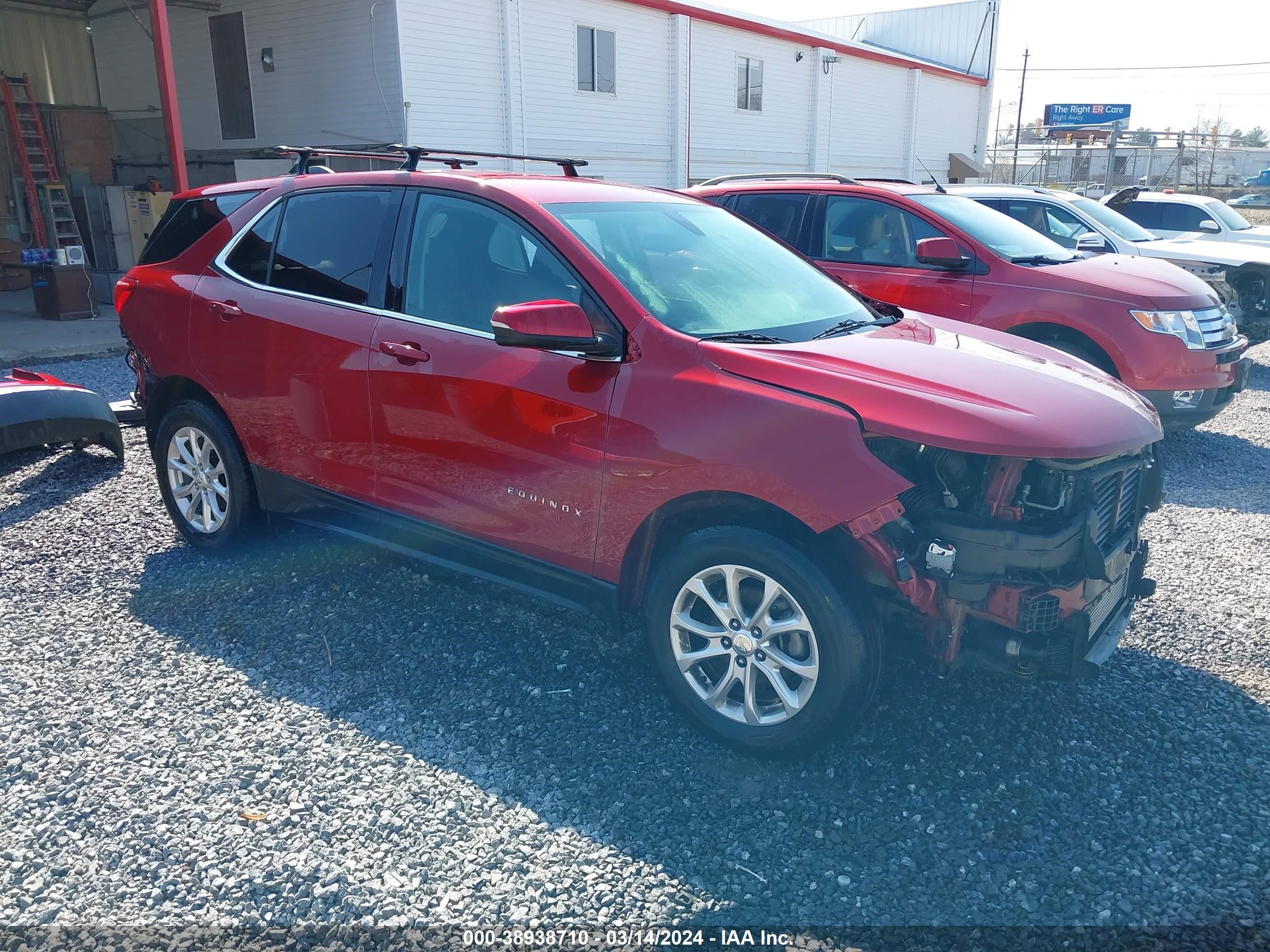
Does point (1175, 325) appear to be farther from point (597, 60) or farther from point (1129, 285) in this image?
point (597, 60)

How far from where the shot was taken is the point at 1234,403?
9344mm

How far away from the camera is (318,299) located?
4277 millimetres

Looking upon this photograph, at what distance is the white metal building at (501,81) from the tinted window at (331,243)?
12.3 metres

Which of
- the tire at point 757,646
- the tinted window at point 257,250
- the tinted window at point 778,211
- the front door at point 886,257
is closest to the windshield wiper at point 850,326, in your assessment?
the tire at point 757,646

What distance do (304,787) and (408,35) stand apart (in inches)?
588

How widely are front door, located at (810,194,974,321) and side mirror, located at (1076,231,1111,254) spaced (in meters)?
2.80

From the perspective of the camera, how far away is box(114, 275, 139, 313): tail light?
5.13m

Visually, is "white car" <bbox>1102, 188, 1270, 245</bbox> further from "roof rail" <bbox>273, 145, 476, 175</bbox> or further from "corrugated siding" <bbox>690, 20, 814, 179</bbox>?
"roof rail" <bbox>273, 145, 476, 175</bbox>

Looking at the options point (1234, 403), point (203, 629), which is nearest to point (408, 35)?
point (1234, 403)

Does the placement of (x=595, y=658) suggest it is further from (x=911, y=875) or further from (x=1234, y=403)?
(x=1234, y=403)

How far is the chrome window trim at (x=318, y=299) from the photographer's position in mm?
3573

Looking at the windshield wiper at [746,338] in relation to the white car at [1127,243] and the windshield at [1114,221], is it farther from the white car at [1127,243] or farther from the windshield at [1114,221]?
the windshield at [1114,221]

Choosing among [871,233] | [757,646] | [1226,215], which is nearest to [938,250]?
[871,233]

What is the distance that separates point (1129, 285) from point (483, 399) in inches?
209
